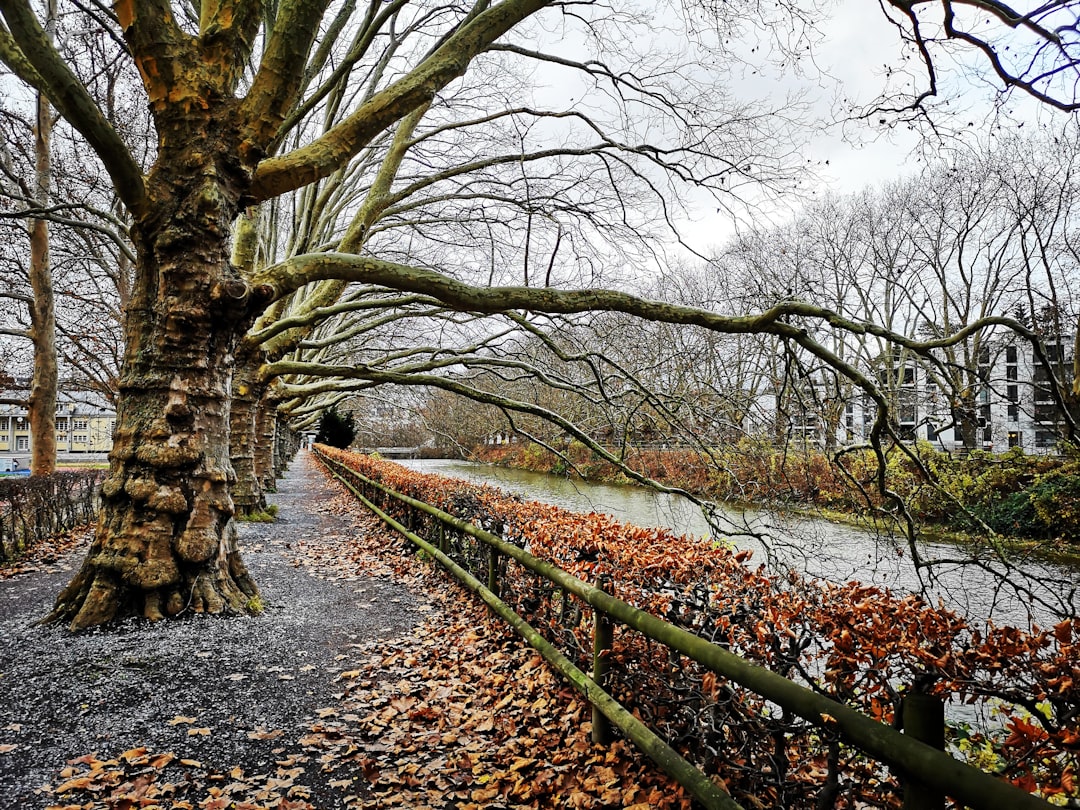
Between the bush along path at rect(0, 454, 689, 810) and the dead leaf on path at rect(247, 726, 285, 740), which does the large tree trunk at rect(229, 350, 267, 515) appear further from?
the dead leaf on path at rect(247, 726, 285, 740)

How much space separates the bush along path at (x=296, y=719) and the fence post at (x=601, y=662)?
0.07 metres

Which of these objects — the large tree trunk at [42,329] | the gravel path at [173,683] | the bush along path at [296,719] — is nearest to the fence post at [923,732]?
the bush along path at [296,719]

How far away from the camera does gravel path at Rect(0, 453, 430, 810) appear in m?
3.20

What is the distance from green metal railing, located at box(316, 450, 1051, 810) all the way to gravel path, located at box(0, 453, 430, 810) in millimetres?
1440

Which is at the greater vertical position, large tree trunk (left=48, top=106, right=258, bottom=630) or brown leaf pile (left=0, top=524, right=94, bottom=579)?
large tree trunk (left=48, top=106, right=258, bottom=630)

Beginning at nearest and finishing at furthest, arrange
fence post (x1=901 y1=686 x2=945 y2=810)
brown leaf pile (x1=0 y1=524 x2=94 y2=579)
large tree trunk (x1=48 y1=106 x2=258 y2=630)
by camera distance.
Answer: fence post (x1=901 y1=686 x2=945 y2=810) < large tree trunk (x1=48 y1=106 x2=258 y2=630) < brown leaf pile (x1=0 y1=524 x2=94 y2=579)

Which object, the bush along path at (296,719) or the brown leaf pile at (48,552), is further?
the brown leaf pile at (48,552)

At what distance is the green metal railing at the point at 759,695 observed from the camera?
141cm

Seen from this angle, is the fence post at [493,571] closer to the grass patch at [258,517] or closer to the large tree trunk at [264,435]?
the grass patch at [258,517]

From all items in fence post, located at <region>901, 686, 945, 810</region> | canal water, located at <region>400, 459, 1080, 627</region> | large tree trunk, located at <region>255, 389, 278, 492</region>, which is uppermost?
large tree trunk, located at <region>255, 389, 278, 492</region>

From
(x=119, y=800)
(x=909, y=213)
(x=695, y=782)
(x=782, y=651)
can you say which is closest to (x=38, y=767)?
(x=119, y=800)

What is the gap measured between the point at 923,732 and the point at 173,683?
4246 millimetres

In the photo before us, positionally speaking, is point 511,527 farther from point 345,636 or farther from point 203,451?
point 203,451

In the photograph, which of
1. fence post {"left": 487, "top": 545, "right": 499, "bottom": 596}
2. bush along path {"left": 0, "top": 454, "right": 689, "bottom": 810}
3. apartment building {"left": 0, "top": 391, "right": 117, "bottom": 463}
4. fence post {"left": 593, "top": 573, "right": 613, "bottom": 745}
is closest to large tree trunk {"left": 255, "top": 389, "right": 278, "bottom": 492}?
bush along path {"left": 0, "top": 454, "right": 689, "bottom": 810}
